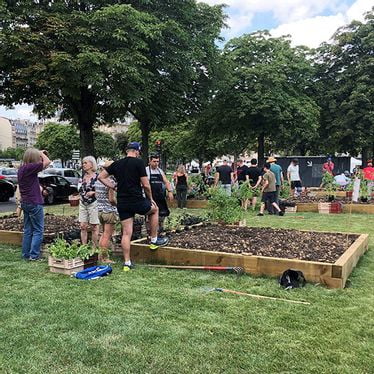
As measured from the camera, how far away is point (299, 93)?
3050 centimetres

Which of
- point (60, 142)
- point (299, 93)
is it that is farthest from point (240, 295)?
point (60, 142)

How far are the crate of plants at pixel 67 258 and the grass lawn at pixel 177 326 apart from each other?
0.51 ft

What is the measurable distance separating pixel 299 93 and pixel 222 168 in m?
18.1

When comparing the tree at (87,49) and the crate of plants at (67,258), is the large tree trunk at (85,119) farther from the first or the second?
the crate of plants at (67,258)

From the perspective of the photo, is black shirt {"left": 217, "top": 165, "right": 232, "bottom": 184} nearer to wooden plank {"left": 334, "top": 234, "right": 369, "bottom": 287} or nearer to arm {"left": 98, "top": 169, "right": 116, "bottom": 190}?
wooden plank {"left": 334, "top": 234, "right": 369, "bottom": 287}

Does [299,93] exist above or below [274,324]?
above

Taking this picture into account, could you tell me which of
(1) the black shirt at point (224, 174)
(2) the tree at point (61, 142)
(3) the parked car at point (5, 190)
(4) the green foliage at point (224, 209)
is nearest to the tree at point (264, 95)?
(3) the parked car at point (5, 190)

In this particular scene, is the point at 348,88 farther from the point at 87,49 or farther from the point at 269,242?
the point at 269,242

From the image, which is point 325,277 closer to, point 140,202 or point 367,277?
point 367,277

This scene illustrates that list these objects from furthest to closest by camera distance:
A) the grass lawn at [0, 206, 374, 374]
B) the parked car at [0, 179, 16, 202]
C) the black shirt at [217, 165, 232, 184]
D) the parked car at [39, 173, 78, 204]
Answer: the parked car at [0, 179, 16, 202] → the parked car at [39, 173, 78, 204] → the black shirt at [217, 165, 232, 184] → the grass lawn at [0, 206, 374, 374]

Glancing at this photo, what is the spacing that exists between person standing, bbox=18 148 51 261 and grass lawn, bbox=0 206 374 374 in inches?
42.4

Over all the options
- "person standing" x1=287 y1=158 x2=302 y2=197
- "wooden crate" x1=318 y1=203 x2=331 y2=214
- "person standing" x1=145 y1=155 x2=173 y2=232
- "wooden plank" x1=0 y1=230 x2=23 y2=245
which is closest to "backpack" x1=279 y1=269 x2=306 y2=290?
"person standing" x1=145 y1=155 x2=173 y2=232

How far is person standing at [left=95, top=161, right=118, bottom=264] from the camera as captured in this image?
6.86 m

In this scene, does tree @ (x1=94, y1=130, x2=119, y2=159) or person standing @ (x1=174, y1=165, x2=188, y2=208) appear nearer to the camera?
person standing @ (x1=174, y1=165, x2=188, y2=208)
